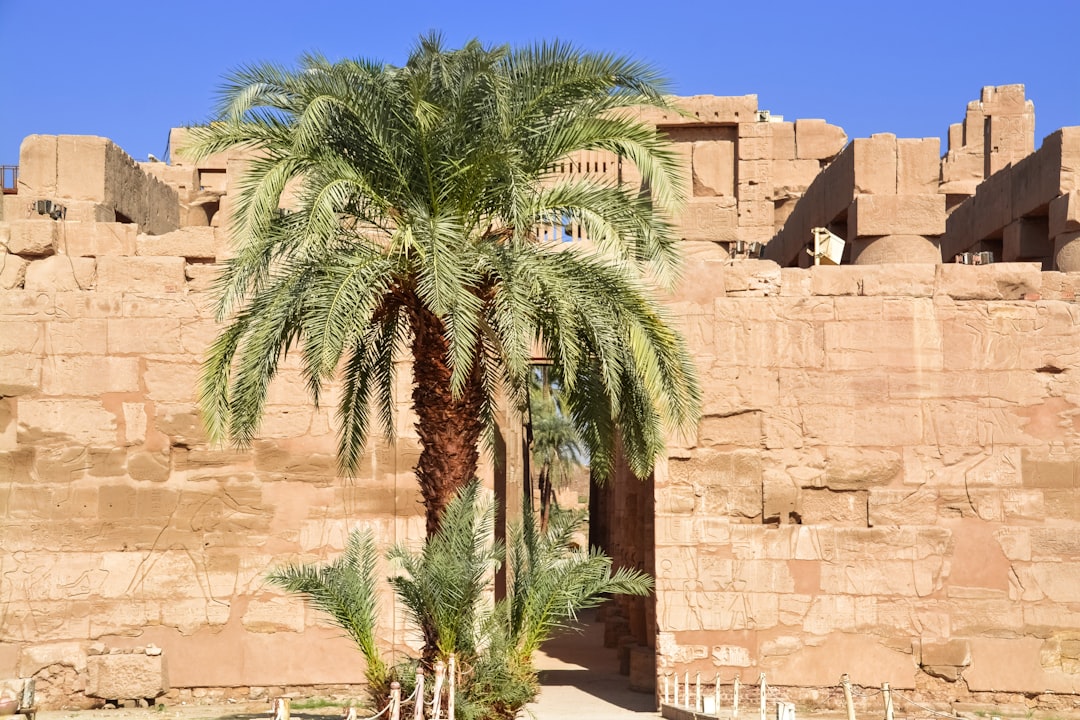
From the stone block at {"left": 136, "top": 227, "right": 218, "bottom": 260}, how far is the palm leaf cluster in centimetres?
453

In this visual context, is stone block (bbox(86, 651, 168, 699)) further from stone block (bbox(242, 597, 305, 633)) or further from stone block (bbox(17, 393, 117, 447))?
stone block (bbox(17, 393, 117, 447))

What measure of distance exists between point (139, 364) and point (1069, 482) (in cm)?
858

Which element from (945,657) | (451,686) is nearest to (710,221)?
(945,657)

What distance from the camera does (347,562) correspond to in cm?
1079

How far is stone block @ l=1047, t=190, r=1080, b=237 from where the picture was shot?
44.2 feet

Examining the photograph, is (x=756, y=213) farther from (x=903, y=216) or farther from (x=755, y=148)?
(x=903, y=216)

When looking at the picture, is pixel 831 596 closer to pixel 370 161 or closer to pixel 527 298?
pixel 527 298

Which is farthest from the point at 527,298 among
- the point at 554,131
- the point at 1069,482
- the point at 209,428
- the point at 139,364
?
the point at 1069,482

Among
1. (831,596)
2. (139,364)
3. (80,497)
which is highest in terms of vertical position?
(139,364)

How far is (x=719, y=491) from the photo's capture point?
12906 mm

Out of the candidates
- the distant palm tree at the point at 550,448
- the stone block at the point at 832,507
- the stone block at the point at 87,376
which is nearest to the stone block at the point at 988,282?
the stone block at the point at 832,507

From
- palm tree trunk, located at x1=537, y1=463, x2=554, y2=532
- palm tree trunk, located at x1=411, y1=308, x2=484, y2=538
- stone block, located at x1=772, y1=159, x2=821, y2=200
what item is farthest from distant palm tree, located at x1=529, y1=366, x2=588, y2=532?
palm tree trunk, located at x1=411, y1=308, x2=484, y2=538

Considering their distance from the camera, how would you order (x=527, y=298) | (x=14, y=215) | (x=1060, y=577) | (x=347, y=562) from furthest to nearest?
1. (x=14, y=215)
2. (x=1060, y=577)
3. (x=347, y=562)
4. (x=527, y=298)

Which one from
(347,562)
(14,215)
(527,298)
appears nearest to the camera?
(527,298)
